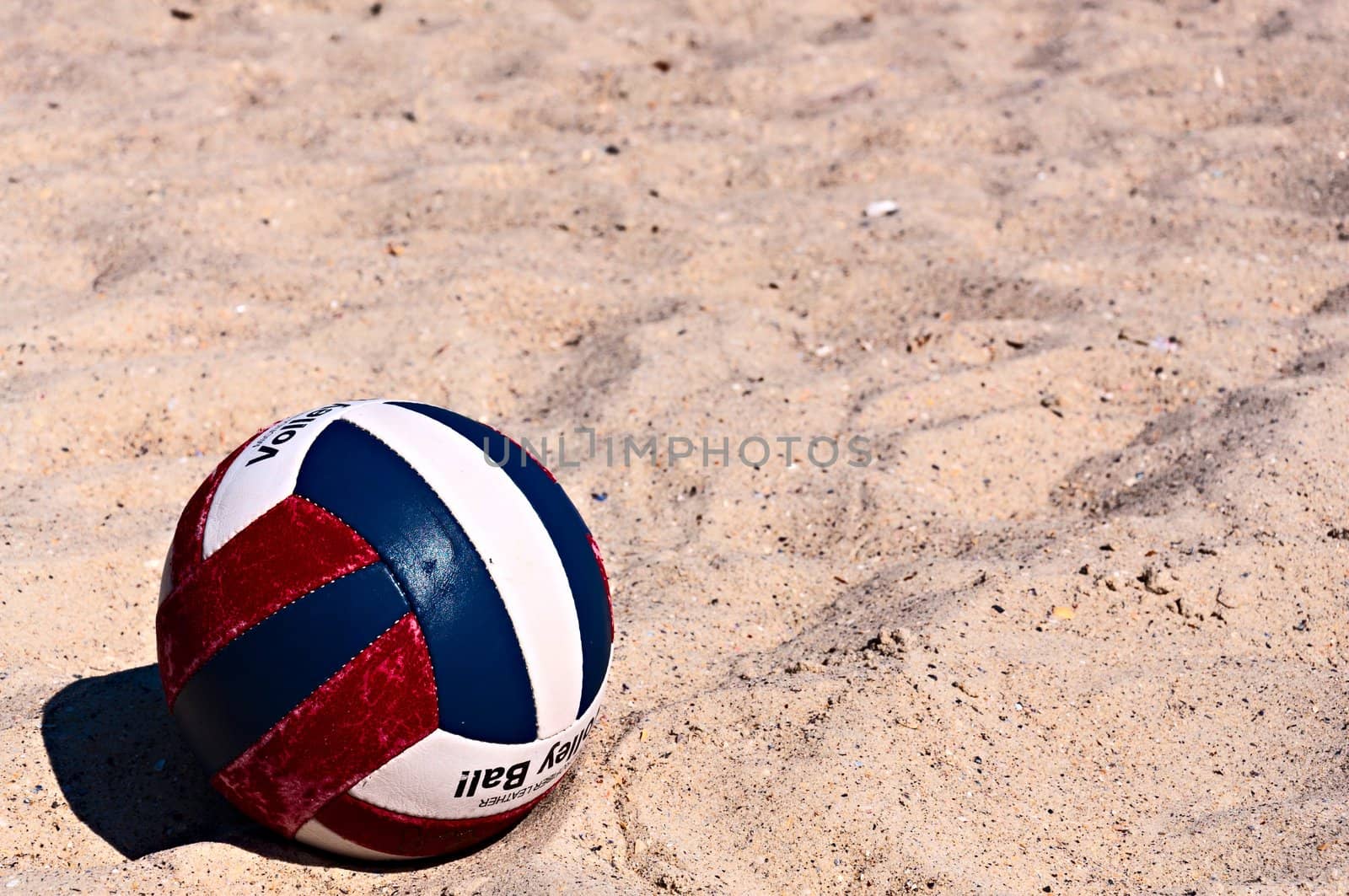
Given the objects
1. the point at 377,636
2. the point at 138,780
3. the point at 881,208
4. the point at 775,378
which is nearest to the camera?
the point at 377,636

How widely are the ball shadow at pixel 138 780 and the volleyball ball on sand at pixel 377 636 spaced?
153 mm

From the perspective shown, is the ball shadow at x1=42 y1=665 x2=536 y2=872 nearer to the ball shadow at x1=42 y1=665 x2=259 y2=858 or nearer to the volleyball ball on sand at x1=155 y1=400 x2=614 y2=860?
the ball shadow at x1=42 y1=665 x2=259 y2=858

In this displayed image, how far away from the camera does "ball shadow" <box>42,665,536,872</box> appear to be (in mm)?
2439

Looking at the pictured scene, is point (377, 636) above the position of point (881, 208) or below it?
above

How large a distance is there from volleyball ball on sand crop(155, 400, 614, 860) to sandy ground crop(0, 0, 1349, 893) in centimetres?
22

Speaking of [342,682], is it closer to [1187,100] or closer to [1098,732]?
[1098,732]

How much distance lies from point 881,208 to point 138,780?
321 centimetres

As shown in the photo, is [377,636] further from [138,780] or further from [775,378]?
[775,378]

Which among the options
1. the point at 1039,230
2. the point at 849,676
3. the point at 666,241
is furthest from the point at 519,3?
the point at 849,676

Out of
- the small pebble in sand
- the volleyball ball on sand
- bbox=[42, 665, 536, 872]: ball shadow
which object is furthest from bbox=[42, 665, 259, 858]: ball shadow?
the small pebble in sand

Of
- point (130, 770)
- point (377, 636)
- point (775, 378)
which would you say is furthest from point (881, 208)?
point (130, 770)

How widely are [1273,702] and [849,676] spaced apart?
3.02ft

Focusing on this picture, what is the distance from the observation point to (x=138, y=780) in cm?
262

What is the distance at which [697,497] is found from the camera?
137 inches
